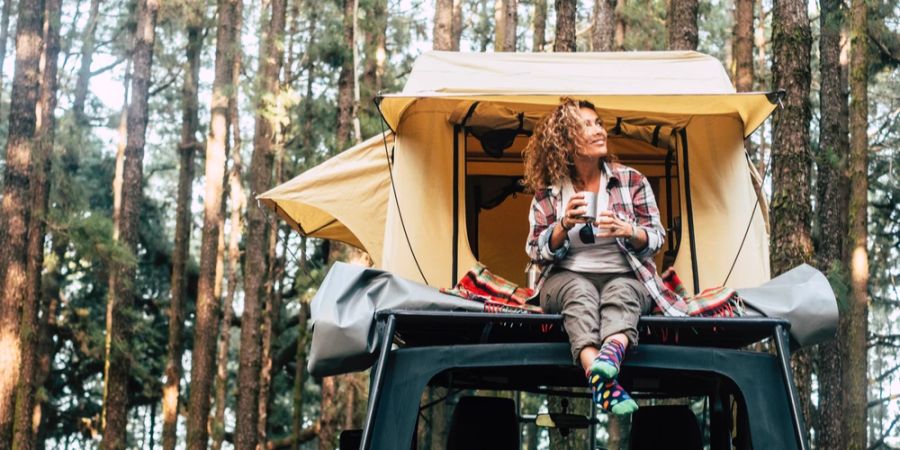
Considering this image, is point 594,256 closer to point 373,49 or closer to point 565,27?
point 565,27

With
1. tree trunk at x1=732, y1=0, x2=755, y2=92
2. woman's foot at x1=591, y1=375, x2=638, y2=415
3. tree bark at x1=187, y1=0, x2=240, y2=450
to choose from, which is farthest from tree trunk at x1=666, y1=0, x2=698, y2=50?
tree bark at x1=187, y1=0, x2=240, y2=450

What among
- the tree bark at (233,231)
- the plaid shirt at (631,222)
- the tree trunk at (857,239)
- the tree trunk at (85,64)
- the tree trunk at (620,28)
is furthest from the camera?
the tree trunk at (85,64)

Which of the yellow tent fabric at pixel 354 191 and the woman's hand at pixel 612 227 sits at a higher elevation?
the yellow tent fabric at pixel 354 191

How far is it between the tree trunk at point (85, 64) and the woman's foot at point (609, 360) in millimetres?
25214

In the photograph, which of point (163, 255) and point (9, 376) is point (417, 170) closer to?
point (9, 376)

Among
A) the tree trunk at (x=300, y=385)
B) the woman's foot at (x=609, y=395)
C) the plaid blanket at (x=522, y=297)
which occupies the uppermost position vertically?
the plaid blanket at (x=522, y=297)

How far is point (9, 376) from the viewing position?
49.0 feet

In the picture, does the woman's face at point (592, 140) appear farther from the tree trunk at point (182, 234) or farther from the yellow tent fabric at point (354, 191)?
the tree trunk at point (182, 234)

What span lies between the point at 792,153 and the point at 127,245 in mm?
10962

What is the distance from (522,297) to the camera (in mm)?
5062

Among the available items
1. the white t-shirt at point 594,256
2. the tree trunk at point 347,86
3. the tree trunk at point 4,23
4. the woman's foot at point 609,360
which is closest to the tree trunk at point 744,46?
the tree trunk at point 347,86

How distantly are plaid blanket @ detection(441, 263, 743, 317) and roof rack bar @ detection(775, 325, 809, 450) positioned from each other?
0.39 metres

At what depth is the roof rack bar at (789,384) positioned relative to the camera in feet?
13.3

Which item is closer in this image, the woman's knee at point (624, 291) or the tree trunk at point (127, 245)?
the woman's knee at point (624, 291)
